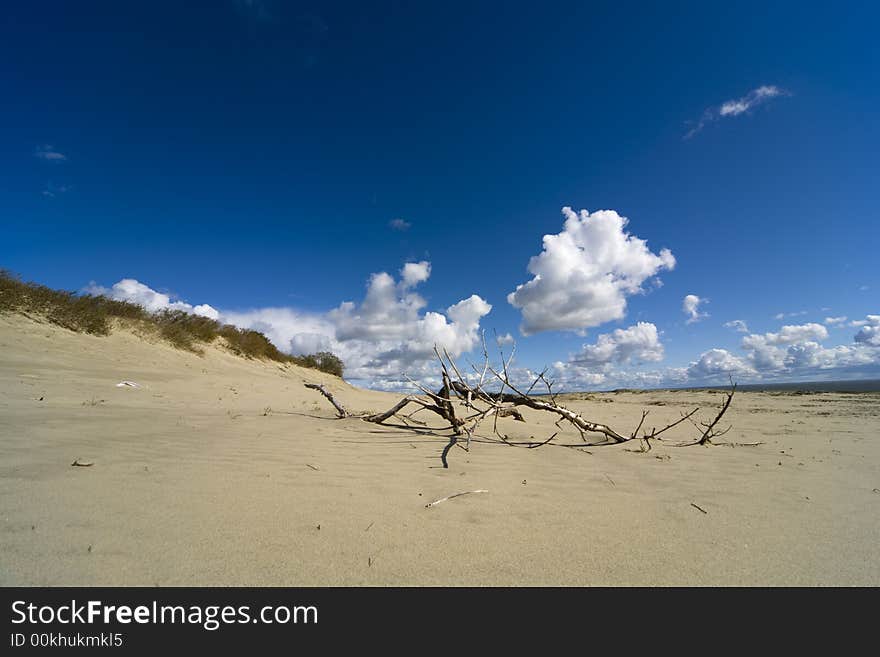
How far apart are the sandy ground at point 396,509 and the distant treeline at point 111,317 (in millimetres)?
7249

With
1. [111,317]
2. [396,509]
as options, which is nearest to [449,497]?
[396,509]

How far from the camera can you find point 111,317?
11.8m

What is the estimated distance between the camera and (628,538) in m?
1.97

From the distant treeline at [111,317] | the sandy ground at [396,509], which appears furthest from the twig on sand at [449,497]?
the distant treeline at [111,317]

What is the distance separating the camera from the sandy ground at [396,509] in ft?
5.32

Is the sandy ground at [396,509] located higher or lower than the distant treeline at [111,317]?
lower

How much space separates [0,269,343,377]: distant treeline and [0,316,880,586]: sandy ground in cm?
725

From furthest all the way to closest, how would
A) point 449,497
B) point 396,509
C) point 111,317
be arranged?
point 111,317 → point 449,497 → point 396,509

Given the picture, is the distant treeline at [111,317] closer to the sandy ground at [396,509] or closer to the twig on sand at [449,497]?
the sandy ground at [396,509]

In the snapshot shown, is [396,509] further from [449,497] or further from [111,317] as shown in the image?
[111,317]

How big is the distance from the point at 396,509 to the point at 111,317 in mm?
13706
